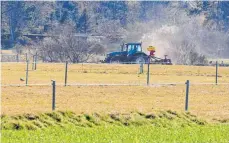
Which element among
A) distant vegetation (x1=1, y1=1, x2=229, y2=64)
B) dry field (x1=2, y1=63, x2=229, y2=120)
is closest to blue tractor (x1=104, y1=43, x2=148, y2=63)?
distant vegetation (x1=1, y1=1, x2=229, y2=64)

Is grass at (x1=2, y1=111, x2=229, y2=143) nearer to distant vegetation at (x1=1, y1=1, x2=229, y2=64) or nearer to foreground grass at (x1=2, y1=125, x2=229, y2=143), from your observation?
foreground grass at (x1=2, y1=125, x2=229, y2=143)

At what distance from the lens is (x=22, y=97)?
23016 millimetres

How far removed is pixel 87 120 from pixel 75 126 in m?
0.73

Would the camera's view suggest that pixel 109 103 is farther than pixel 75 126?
Yes

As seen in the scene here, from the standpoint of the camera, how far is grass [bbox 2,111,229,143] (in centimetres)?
1253

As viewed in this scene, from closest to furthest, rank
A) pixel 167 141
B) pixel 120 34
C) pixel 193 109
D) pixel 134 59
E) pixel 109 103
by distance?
pixel 167 141 → pixel 193 109 → pixel 109 103 → pixel 134 59 → pixel 120 34

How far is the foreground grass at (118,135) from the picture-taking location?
1227 centimetres

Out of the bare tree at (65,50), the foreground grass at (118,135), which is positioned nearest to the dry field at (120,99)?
the foreground grass at (118,135)

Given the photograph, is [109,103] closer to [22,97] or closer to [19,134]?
[22,97]

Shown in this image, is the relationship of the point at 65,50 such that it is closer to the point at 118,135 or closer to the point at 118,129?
the point at 118,129

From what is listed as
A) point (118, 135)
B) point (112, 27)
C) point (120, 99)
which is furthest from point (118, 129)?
point (112, 27)

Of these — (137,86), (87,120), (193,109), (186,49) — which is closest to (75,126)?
(87,120)

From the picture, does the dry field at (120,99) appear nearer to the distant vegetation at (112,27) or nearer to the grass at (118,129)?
the grass at (118,129)

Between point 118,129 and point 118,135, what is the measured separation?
938mm
